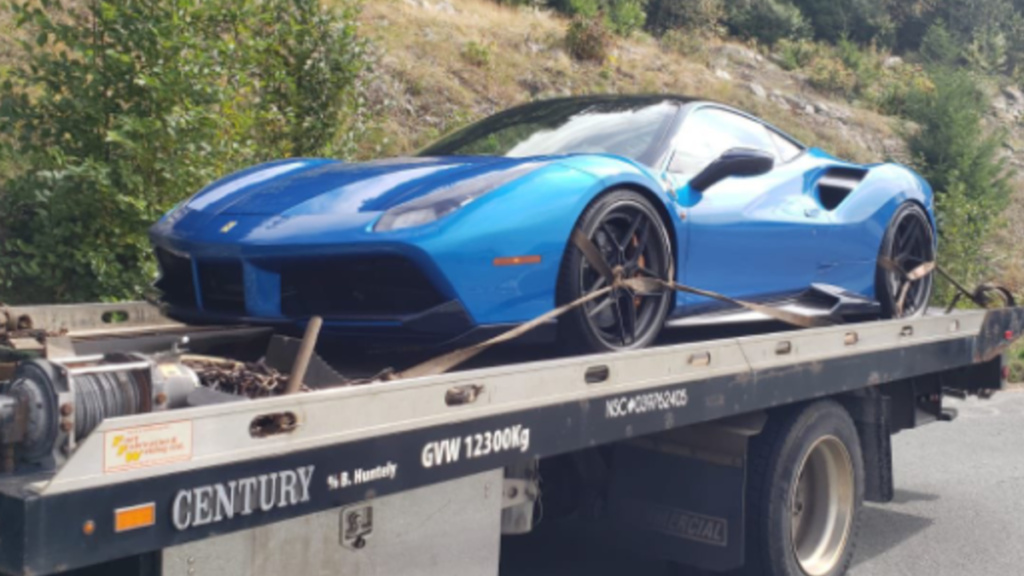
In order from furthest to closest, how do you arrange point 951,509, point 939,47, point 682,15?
point 939,47, point 682,15, point 951,509

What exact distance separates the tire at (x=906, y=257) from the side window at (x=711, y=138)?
0.85 metres

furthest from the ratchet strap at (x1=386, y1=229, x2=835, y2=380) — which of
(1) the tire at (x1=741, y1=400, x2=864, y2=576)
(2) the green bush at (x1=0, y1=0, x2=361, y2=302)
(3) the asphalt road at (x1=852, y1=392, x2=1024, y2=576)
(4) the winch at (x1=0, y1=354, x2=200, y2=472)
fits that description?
(2) the green bush at (x1=0, y1=0, x2=361, y2=302)

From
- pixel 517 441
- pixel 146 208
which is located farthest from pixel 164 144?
pixel 517 441

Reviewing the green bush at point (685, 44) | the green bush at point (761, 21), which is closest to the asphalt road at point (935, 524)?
Result: the green bush at point (685, 44)

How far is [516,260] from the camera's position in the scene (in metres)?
3.68

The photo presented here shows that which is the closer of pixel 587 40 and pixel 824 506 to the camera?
pixel 824 506

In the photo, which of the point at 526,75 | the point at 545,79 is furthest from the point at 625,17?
the point at 526,75

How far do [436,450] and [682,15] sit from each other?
29.3 m

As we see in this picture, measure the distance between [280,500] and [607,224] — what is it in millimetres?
1970

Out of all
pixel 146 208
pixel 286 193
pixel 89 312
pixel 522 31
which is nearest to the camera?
pixel 286 193

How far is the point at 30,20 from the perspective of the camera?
6.46m

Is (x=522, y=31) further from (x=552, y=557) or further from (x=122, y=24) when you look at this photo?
(x=552, y=557)

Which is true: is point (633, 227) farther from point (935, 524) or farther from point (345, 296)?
point (935, 524)

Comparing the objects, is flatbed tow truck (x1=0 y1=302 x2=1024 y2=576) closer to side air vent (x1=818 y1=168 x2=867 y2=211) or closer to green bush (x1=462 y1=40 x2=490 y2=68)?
side air vent (x1=818 y1=168 x2=867 y2=211)
